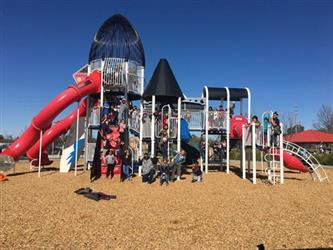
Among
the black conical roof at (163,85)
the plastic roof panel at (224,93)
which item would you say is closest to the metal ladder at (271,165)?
the plastic roof panel at (224,93)

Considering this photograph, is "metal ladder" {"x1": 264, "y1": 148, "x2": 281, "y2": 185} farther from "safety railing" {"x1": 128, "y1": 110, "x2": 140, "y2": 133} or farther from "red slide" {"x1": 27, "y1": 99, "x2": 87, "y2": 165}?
"red slide" {"x1": 27, "y1": 99, "x2": 87, "y2": 165}

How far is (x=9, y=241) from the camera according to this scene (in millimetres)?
6816

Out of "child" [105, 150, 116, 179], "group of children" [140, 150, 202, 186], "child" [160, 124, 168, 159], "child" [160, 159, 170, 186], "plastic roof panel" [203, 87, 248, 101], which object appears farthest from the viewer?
"plastic roof panel" [203, 87, 248, 101]

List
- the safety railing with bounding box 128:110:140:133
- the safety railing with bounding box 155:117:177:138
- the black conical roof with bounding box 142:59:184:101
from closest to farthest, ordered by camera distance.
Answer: the safety railing with bounding box 155:117:177:138
the black conical roof with bounding box 142:59:184:101
the safety railing with bounding box 128:110:140:133

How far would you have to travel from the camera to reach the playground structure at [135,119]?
57.9ft

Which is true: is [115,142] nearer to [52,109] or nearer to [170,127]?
[170,127]

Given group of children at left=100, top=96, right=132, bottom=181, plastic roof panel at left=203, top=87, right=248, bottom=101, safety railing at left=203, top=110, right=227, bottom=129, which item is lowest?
group of children at left=100, top=96, right=132, bottom=181

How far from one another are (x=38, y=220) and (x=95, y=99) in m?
14.7

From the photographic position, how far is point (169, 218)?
895 centimetres

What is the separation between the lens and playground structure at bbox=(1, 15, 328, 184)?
17641 millimetres

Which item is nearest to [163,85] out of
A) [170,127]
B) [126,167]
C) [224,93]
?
[170,127]

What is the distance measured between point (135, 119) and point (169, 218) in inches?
420

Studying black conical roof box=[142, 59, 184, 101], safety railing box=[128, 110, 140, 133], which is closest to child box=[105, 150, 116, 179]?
safety railing box=[128, 110, 140, 133]

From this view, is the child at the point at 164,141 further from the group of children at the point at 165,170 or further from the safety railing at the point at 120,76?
the safety railing at the point at 120,76
